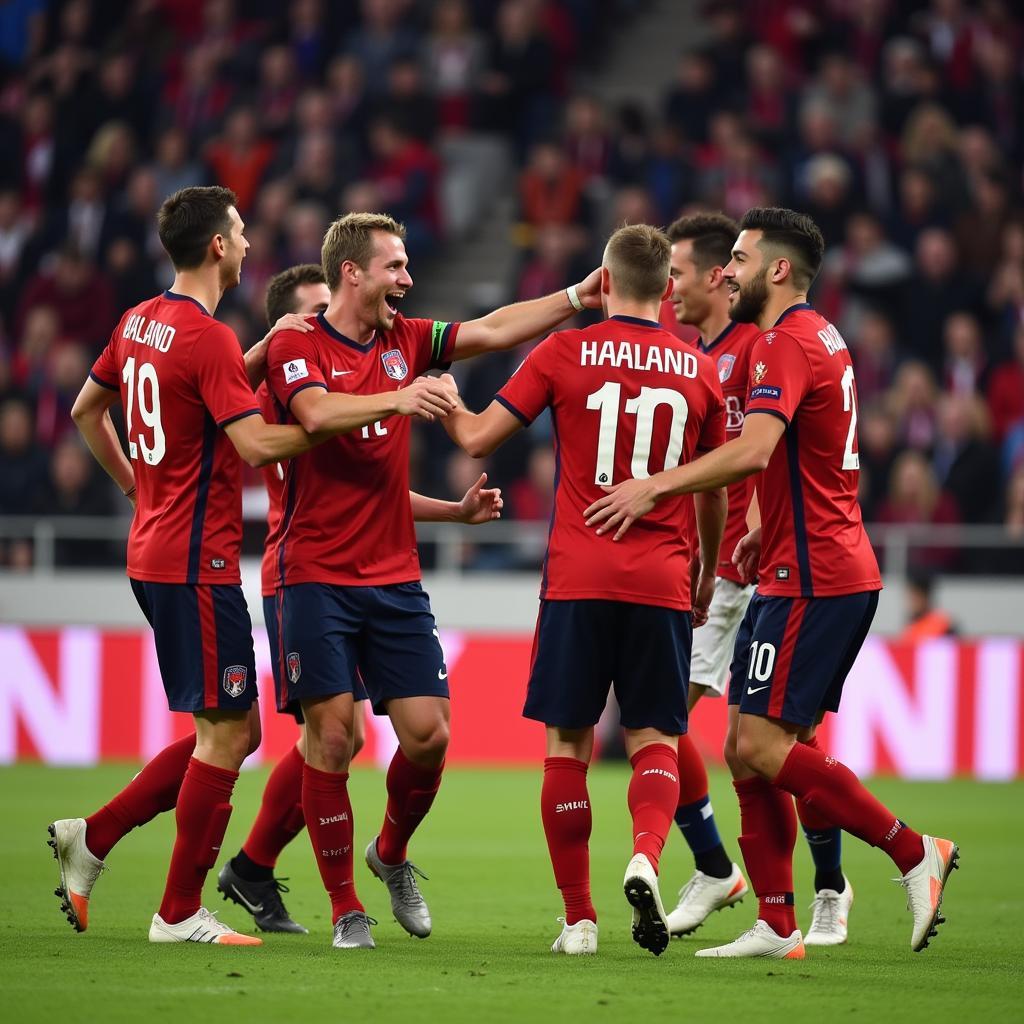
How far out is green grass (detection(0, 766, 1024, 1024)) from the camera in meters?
4.82

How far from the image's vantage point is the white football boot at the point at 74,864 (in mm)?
6195

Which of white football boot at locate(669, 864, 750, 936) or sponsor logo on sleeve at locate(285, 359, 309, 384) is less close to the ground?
sponsor logo on sleeve at locate(285, 359, 309, 384)

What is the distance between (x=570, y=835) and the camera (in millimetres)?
5820

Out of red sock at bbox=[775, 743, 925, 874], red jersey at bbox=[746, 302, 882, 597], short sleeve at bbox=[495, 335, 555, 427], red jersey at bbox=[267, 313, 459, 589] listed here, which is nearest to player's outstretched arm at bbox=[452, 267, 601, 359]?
red jersey at bbox=[267, 313, 459, 589]

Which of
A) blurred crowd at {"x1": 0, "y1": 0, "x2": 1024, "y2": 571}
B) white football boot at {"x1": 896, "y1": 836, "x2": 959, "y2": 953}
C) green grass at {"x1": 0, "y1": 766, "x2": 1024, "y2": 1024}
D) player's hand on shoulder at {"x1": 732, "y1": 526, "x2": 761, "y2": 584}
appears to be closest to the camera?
green grass at {"x1": 0, "y1": 766, "x2": 1024, "y2": 1024}

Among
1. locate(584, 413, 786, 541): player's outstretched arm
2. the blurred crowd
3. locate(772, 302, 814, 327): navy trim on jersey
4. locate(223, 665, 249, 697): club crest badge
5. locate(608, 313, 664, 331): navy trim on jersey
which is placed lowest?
locate(223, 665, 249, 697): club crest badge

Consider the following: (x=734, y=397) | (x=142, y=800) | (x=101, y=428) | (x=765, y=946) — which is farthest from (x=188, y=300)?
(x=765, y=946)

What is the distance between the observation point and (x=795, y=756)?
582 centimetres

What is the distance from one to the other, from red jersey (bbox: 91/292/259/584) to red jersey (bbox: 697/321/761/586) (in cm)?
195

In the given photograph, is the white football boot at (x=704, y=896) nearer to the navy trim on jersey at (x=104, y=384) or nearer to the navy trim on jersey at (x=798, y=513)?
the navy trim on jersey at (x=798, y=513)

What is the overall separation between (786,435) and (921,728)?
746 cm

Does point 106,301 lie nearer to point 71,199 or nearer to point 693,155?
point 71,199

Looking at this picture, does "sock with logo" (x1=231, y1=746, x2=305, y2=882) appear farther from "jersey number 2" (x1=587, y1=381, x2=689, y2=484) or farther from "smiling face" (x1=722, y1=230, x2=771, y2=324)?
"smiling face" (x1=722, y1=230, x2=771, y2=324)

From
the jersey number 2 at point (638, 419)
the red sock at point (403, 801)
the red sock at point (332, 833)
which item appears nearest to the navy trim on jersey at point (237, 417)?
the jersey number 2 at point (638, 419)
